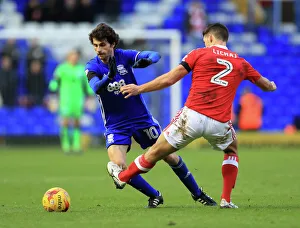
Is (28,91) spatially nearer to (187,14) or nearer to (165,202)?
(187,14)

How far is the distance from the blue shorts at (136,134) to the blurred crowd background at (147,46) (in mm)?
14062

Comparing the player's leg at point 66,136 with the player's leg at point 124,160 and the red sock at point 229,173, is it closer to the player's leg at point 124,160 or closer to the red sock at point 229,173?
the player's leg at point 124,160

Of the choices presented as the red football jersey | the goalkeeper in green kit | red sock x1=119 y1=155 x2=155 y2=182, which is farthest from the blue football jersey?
the goalkeeper in green kit

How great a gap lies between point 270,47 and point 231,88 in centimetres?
1944

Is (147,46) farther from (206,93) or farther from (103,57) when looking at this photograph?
(206,93)

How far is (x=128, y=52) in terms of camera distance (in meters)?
9.74

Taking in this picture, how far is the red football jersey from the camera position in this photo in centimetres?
866

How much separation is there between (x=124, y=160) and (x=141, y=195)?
85.2 inches

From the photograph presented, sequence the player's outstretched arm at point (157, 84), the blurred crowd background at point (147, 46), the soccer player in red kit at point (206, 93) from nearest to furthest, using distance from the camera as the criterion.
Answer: the player's outstretched arm at point (157, 84) < the soccer player in red kit at point (206, 93) < the blurred crowd background at point (147, 46)

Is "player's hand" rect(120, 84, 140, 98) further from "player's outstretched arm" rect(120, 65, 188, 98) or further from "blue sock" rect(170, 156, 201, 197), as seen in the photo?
"blue sock" rect(170, 156, 201, 197)

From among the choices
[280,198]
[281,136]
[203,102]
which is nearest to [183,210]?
[203,102]

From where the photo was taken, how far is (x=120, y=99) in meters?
9.71

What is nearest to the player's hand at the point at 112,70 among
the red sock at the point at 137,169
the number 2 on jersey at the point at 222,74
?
the red sock at the point at 137,169

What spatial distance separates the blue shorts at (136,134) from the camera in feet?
31.7
